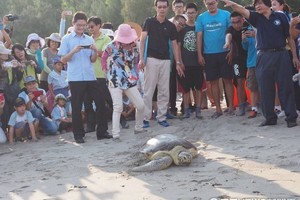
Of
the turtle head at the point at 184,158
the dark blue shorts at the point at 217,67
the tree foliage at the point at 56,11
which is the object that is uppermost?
the tree foliage at the point at 56,11

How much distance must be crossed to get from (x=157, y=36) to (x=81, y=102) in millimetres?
1419

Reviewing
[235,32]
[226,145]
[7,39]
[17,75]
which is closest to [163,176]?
[226,145]

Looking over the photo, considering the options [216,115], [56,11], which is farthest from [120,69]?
[56,11]

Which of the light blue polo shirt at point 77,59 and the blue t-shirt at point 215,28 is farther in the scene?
Result: the blue t-shirt at point 215,28

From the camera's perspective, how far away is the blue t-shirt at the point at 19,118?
670 cm

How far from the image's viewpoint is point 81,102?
6.22 metres

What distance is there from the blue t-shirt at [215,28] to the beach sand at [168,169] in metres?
1.10

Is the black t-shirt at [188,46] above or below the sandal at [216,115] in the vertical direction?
above

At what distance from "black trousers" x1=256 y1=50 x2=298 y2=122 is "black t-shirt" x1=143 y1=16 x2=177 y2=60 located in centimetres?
138

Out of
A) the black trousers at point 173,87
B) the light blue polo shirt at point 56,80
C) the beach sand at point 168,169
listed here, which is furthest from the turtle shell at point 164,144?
the light blue polo shirt at point 56,80

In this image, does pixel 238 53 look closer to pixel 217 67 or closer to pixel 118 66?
pixel 217 67

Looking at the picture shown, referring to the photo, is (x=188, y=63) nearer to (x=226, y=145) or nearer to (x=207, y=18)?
(x=207, y=18)

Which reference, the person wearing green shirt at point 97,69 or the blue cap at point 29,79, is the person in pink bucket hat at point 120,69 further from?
the blue cap at point 29,79

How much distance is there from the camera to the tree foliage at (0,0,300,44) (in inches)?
1004
